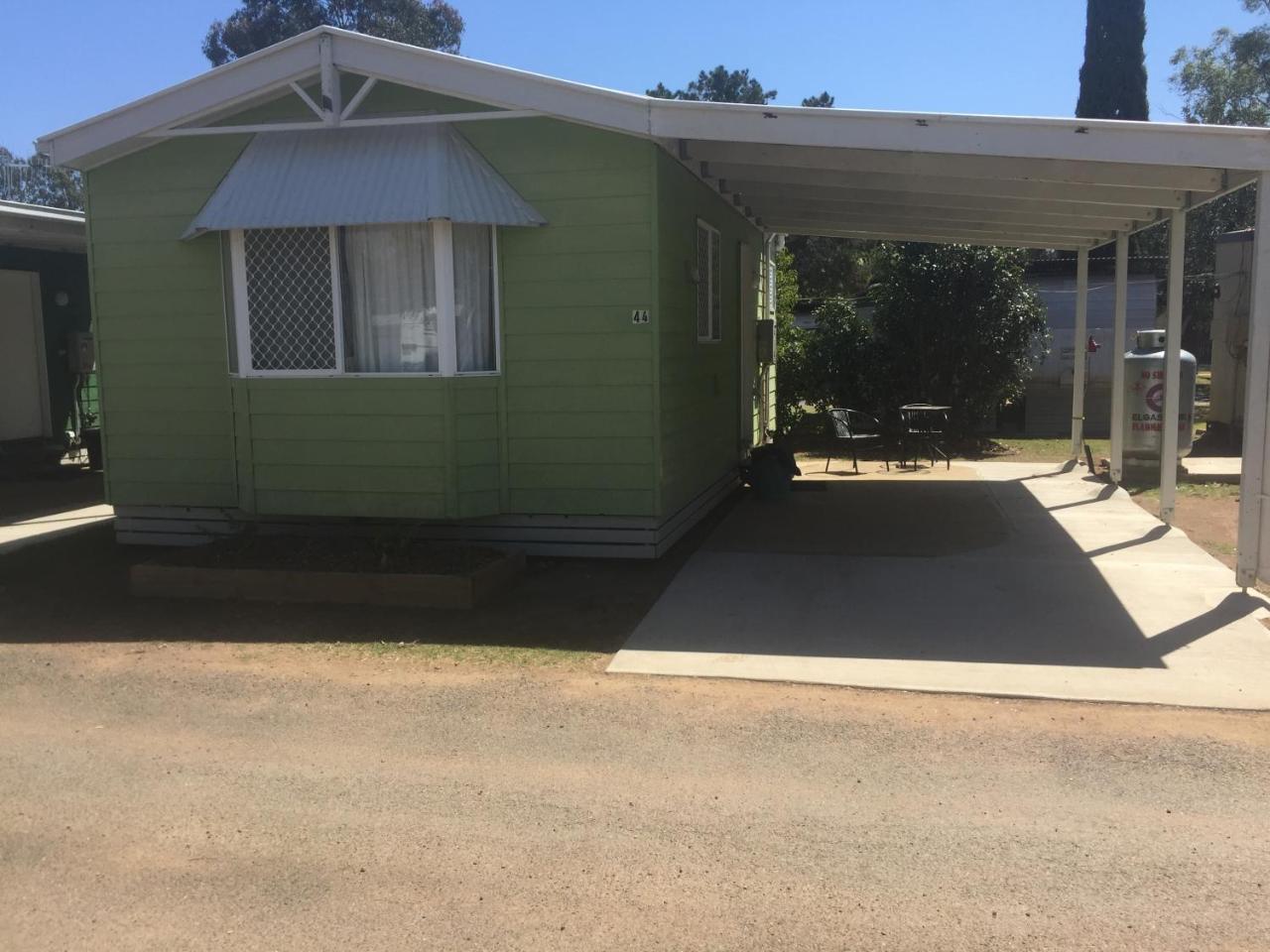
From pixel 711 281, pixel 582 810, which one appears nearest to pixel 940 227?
pixel 711 281

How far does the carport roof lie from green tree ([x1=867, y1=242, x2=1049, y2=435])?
16.5 ft

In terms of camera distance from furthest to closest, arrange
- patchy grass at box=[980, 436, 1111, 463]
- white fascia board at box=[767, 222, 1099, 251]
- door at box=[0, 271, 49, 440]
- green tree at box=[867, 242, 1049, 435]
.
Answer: green tree at box=[867, 242, 1049, 435] < patchy grass at box=[980, 436, 1111, 463] < door at box=[0, 271, 49, 440] < white fascia board at box=[767, 222, 1099, 251]

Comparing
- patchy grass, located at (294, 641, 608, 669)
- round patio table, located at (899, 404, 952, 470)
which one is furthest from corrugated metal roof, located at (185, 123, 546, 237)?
round patio table, located at (899, 404, 952, 470)

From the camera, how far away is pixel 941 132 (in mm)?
6180

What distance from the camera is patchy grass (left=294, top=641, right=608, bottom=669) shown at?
17.8ft

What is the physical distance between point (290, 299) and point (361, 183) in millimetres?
1026

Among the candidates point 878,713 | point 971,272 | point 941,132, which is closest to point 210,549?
point 878,713

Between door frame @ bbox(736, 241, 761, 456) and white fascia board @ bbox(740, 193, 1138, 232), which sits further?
door frame @ bbox(736, 241, 761, 456)

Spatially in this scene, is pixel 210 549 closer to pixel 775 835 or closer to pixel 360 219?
pixel 360 219

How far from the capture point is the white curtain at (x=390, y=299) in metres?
7.09

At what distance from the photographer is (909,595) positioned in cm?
654

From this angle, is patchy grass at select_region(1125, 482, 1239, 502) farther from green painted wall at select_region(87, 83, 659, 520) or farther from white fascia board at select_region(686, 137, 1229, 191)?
green painted wall at select_region(87, 83, 659, 520)

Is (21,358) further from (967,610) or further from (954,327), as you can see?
(954,327)

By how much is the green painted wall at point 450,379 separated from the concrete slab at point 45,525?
196 cm
